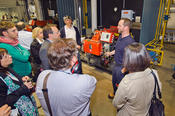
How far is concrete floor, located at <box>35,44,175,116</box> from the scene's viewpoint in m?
2.33

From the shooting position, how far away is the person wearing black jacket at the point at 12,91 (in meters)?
1.19

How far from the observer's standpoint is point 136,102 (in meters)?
1.11

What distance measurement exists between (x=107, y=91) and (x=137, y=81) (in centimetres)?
193

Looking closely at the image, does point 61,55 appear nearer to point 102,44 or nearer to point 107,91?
point 107,91

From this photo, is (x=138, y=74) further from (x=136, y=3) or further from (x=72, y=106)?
(x=136, y=3)

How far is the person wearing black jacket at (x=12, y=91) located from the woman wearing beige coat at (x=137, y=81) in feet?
3.50

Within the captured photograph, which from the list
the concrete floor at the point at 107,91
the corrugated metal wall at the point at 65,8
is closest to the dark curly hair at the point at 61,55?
the concrete floor at the point at 107,91

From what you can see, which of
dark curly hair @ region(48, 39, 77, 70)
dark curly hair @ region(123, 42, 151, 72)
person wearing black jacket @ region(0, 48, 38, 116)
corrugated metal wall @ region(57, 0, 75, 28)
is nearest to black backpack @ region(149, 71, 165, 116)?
dark curly hair @ region(123, 42, 151, 72)

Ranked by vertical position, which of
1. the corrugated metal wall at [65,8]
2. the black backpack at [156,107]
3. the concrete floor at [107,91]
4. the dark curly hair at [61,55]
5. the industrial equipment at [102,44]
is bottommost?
the concrete floor at [107,91]

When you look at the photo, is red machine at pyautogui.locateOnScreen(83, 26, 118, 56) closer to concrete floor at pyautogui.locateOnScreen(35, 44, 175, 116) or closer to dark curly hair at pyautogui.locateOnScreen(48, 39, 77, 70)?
concrete floor at pyautogui.locateOnScreen(35, 44, 175, 116)

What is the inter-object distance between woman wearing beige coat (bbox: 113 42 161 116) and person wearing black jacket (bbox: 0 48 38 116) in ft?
3.50

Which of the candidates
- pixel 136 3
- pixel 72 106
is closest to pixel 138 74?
pixel 72 106

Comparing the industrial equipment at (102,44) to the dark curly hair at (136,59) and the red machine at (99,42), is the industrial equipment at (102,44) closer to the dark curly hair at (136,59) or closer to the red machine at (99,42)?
the red machine at (99,42)

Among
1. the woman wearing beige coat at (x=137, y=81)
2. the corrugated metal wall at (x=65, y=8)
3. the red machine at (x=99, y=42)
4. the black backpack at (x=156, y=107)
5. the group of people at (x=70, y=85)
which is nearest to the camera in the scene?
the group of people at (x=70, y=85)
